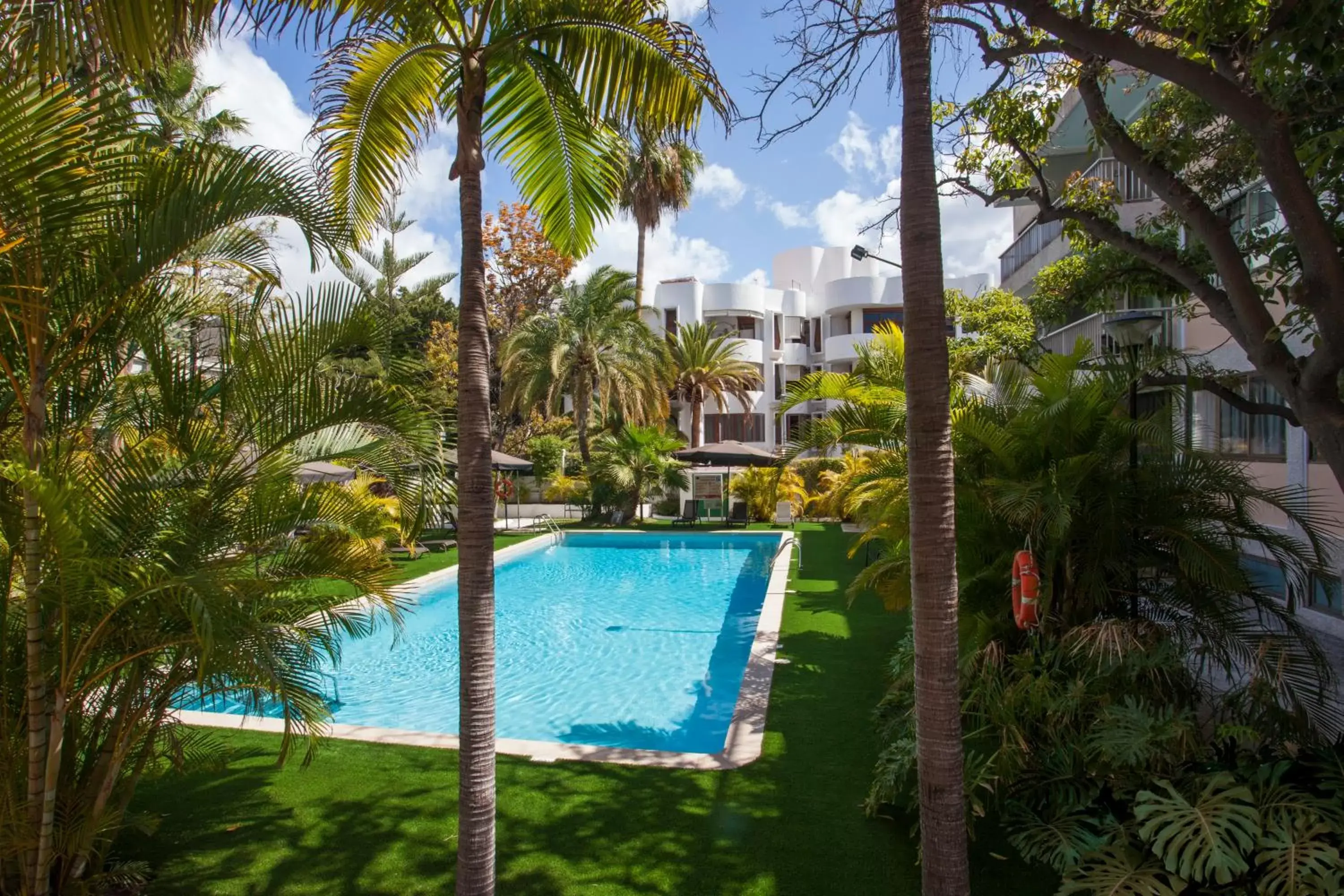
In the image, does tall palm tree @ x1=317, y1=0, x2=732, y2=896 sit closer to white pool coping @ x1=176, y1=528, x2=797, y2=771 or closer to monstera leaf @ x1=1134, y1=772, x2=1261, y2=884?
white pool coping @ x1=176, y1=528, x2=797, y2=771

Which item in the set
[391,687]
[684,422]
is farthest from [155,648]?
[684,422]

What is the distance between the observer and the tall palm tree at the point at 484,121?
11.5ft

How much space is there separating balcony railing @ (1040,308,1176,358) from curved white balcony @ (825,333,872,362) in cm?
1951

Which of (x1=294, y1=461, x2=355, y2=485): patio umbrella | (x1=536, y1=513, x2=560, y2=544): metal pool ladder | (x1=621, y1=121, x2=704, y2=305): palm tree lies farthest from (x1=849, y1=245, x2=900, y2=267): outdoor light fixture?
(x1=621, y1=121, x2=704, y2=305): palm tree

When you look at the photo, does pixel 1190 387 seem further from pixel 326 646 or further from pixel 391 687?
pixel 391 687

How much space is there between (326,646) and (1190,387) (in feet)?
21.1

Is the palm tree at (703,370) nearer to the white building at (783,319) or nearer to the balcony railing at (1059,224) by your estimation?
the white building at (783,319)

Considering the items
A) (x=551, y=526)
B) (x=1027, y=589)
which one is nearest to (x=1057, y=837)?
(x=1027, y=589)

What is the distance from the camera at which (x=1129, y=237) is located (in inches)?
251

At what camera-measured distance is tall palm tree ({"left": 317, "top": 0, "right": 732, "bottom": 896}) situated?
3516 mm

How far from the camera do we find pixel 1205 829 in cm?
360

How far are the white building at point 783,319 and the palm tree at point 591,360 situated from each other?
849 centimetres

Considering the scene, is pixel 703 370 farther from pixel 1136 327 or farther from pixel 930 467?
pixel 930 467

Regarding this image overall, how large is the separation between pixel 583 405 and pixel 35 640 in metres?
21.8
